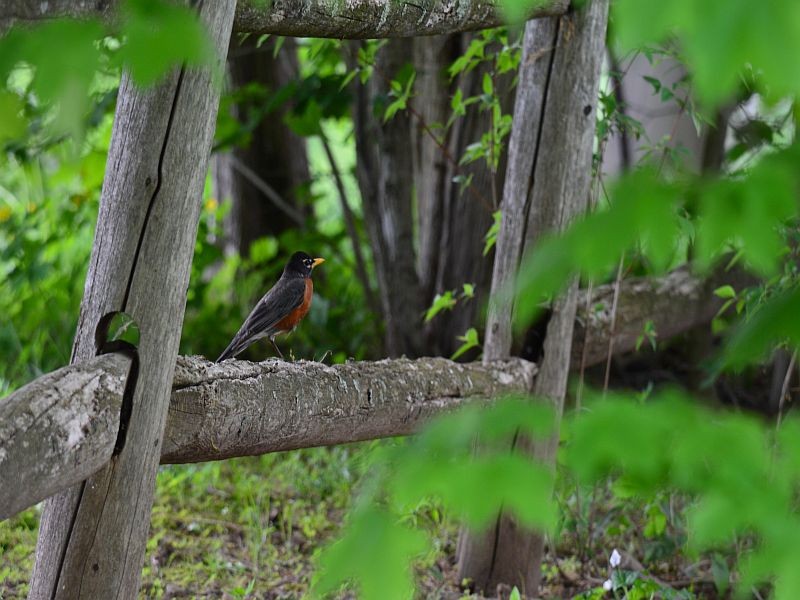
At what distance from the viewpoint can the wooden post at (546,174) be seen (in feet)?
9.64

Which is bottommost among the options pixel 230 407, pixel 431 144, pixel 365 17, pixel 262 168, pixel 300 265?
pixel 230 407

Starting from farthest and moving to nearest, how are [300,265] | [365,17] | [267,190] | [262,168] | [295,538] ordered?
1. [262,168]
2. [267,190]
3. [295,538]
4. [300,265]
5. [365,17]

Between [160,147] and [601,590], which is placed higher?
[160,147]

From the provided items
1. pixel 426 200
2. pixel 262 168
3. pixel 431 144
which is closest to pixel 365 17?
pixel 431 144

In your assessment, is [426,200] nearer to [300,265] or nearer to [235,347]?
[300,265]

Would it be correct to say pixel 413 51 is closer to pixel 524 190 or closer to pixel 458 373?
pixel 524 190

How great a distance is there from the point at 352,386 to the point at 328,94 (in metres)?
2.09

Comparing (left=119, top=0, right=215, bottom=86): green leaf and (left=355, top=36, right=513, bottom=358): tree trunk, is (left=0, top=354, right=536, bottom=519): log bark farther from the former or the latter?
(left=355, top=36, right=513, bottom=358): tree trunk

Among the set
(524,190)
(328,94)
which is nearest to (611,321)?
(524,190)

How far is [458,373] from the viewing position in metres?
2.78

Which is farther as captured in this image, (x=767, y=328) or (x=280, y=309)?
(x=280, y=309)

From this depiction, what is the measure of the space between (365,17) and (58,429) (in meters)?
1.15

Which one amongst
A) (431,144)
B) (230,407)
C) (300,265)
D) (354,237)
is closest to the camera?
(230,407)

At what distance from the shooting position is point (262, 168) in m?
5.76
